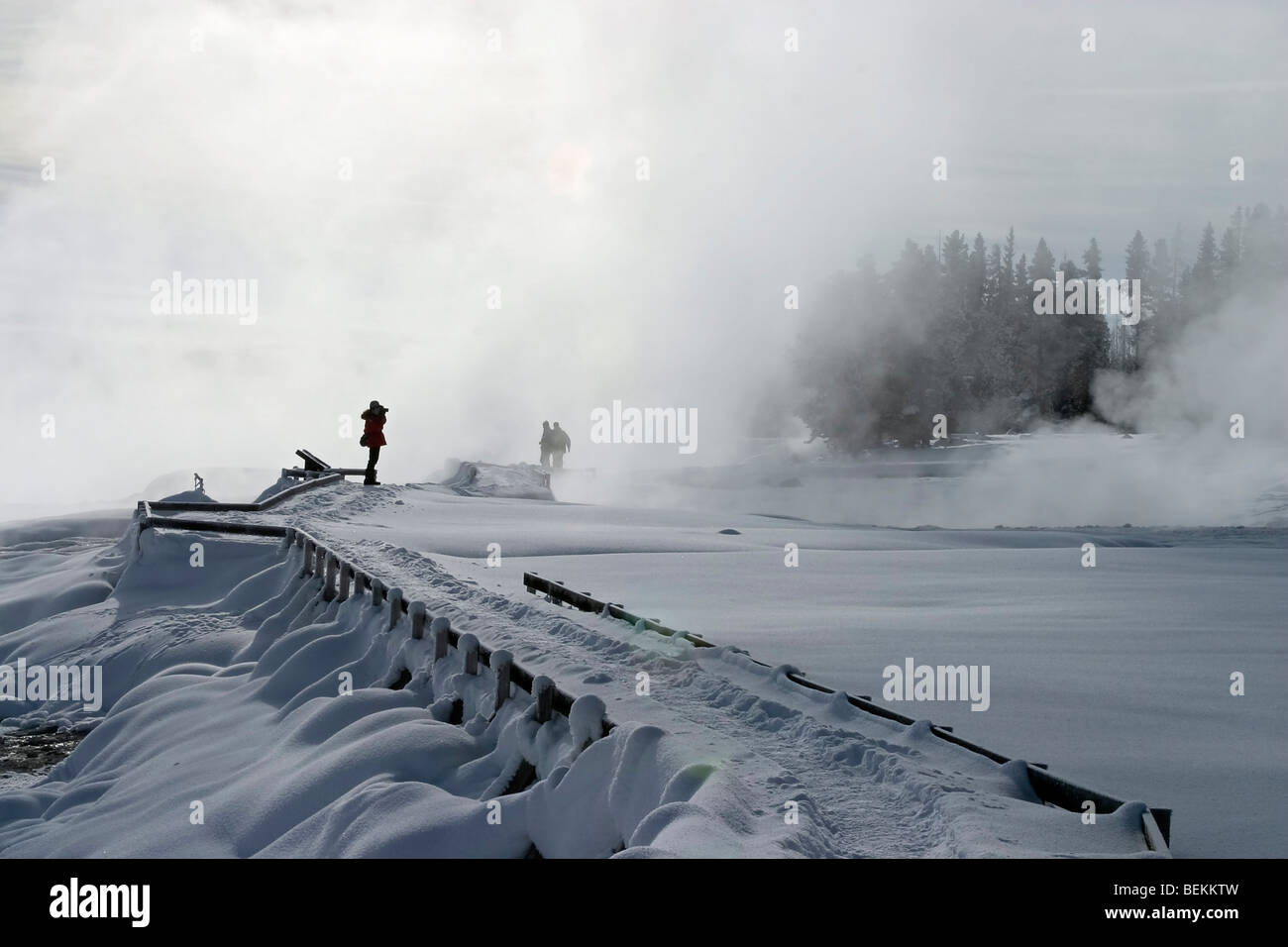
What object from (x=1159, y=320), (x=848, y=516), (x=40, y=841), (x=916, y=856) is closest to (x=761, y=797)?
(x=916, y=856)

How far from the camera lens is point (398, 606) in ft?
32.0

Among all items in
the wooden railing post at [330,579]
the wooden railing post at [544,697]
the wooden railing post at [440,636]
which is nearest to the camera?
the wooden railing post at [544,697]

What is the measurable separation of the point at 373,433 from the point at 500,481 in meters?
4.72

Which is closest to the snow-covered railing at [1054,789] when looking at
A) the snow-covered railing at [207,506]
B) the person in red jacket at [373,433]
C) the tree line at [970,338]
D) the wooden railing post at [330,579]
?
the wooden railing post at [330,579]

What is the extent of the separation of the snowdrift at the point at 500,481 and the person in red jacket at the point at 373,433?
2775 mm

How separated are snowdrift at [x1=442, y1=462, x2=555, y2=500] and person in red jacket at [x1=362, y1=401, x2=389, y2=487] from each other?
2.77 m

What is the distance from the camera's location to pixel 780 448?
56.7 metres

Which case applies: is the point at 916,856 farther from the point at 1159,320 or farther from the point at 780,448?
the point at 1159,320

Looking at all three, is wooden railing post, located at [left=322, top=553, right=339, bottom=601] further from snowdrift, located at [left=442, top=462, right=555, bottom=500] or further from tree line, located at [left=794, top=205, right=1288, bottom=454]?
tree line, located at [left=794, top=205, right=1288, bottom=454]

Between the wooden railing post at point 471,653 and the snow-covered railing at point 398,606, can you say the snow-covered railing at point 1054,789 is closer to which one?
the snow-covered railing at point 398,606

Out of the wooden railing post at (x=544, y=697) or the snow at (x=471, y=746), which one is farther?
the wooden railing post at (x=544, y=697)

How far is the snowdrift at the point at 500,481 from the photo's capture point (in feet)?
93.4
